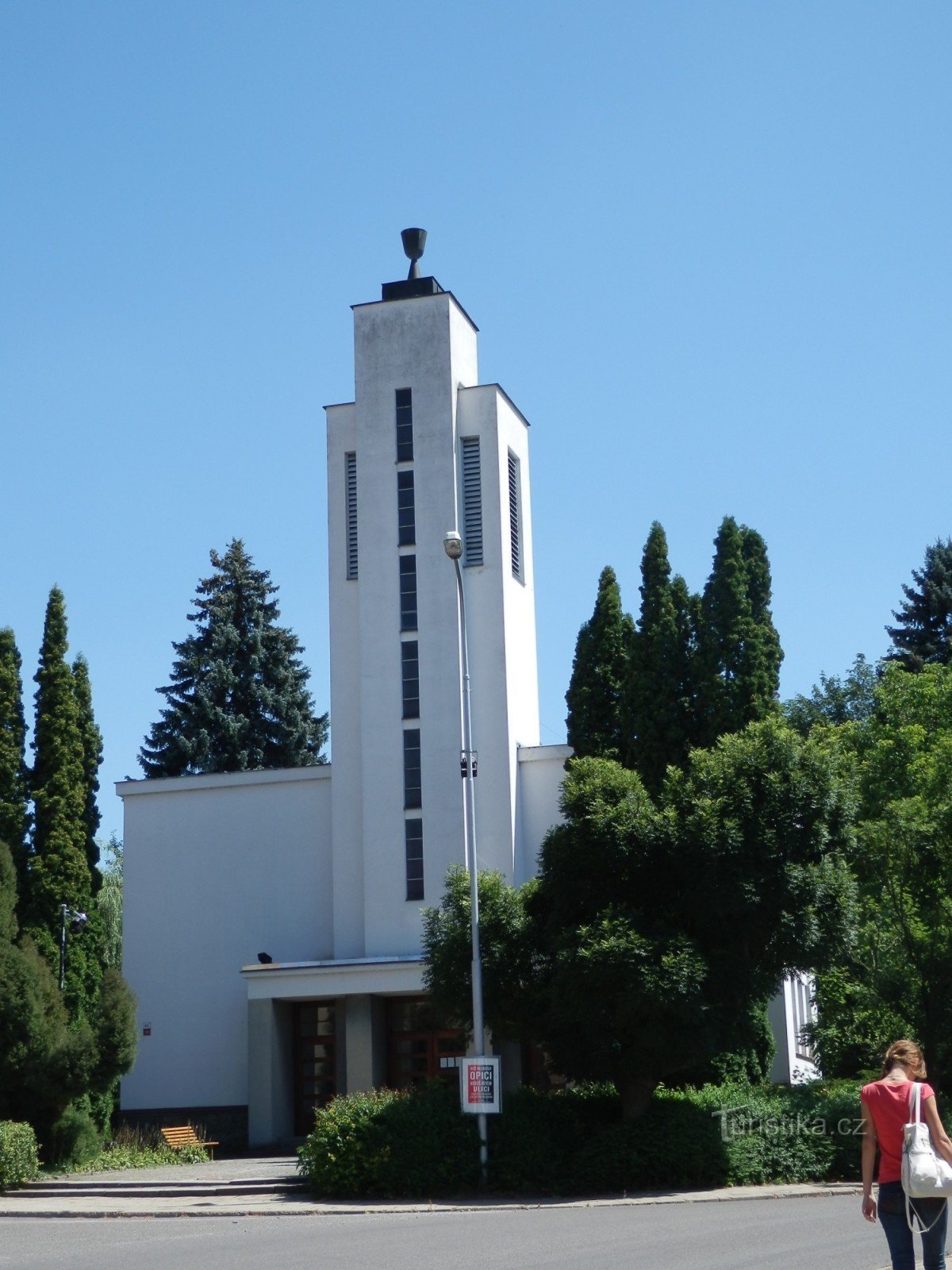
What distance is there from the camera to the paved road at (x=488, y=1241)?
13789 mm

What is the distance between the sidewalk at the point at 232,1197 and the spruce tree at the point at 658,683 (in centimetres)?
1129

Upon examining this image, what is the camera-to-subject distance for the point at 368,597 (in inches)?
1387

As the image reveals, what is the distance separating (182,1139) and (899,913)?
1559 cm

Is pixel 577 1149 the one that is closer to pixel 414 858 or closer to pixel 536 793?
pixel 414 858

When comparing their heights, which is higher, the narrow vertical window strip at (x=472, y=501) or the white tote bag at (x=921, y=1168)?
the narrow vertical window strip at (x=472, y=501)

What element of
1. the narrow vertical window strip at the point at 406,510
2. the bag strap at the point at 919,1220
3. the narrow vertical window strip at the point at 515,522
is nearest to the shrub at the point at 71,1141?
the narrow vertical window strip at the point at 406,510

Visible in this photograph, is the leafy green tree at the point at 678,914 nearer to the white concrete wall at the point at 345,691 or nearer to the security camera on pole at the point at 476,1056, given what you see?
the security camera on pole at the point at 476,1056

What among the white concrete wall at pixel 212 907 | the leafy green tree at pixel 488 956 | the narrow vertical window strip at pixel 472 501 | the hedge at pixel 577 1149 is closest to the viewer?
the hedge at pixel 577 1149

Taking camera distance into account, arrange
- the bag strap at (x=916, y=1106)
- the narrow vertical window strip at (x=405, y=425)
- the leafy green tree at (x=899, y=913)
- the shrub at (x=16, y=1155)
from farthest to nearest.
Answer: the narrow vertical window strip at (x=405, y=425) → the leafy green tree at (x=899, y=913) → the shrub at (x=16, y=1155) → the bag strap at (x=916, y=1106)

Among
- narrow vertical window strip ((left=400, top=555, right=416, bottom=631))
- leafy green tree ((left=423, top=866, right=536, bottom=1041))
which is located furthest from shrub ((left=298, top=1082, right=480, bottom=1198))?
narrow vertical window strip ((left=400, top=555, right=416, bottom=631))

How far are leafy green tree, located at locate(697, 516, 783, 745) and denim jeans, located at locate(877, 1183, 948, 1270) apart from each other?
22.5 metres

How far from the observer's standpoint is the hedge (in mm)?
21500

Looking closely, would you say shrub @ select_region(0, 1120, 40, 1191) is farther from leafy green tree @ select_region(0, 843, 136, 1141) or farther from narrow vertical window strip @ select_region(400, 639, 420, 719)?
narrow vertical window strip @ select_region(400, 639, 420, 719)

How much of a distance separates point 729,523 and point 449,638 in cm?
679
